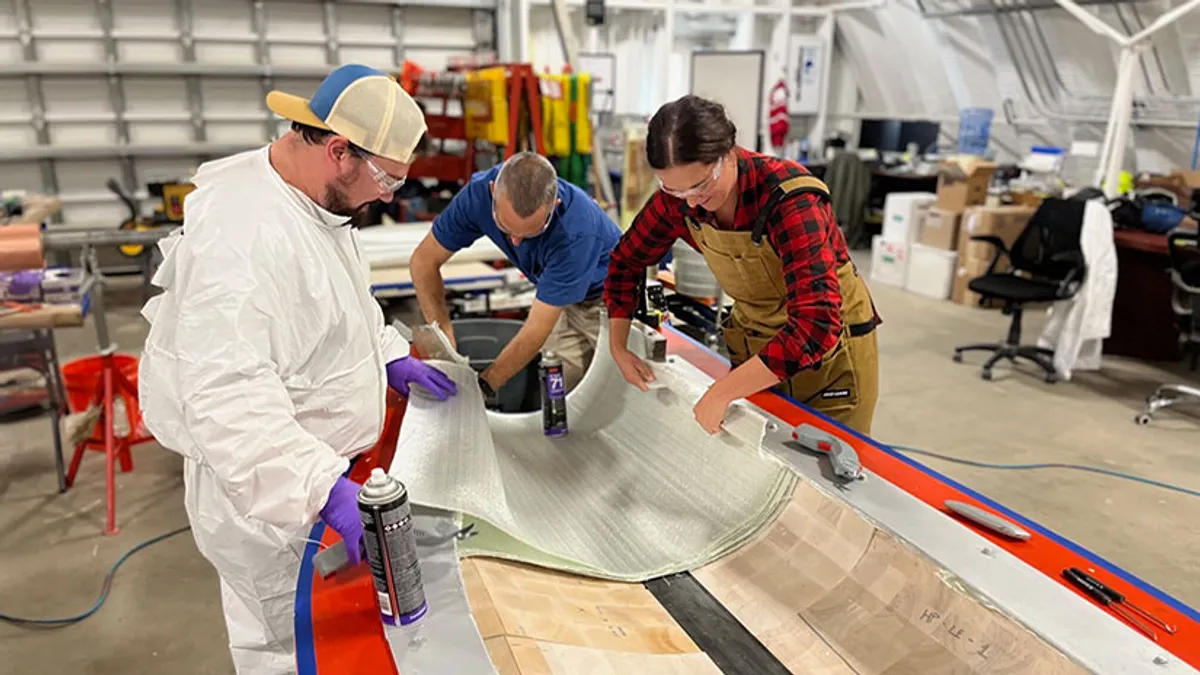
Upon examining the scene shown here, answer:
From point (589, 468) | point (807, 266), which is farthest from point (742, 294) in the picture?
point (589, 468)

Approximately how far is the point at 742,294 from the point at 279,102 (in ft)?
3.67

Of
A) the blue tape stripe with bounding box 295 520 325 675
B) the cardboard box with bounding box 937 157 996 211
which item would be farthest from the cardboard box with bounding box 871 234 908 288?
the blue tape stripe with bounding box 295 520 325 675

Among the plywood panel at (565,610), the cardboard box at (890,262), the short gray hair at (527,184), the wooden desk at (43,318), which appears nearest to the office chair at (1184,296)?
the cardboard box at (890,262)

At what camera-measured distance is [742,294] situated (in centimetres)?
189

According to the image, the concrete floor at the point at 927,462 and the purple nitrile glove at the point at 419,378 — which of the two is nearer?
the purple nitrile glove at the point at 419,378

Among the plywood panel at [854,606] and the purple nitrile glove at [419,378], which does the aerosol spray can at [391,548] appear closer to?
the plywood panel at [854,606]

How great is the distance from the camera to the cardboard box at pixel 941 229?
5.88 meters

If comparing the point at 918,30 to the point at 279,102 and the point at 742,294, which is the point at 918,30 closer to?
the point at 742,294

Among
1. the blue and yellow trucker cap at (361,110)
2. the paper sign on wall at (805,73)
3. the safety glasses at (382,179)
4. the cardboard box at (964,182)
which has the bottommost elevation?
the cardboard box at (964,182)

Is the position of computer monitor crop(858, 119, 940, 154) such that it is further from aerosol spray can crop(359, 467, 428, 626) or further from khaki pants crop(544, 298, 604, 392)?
aerosol spray can crop(359, 467, 428, 626)

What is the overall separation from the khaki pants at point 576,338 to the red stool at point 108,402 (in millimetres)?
1524

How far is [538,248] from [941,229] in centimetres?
477

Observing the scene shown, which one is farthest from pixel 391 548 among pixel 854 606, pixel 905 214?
pixel 905 214

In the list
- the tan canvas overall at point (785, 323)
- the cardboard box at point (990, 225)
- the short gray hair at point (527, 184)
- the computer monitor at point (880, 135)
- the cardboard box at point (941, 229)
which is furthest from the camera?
the computer monitor at point (880, 135)
